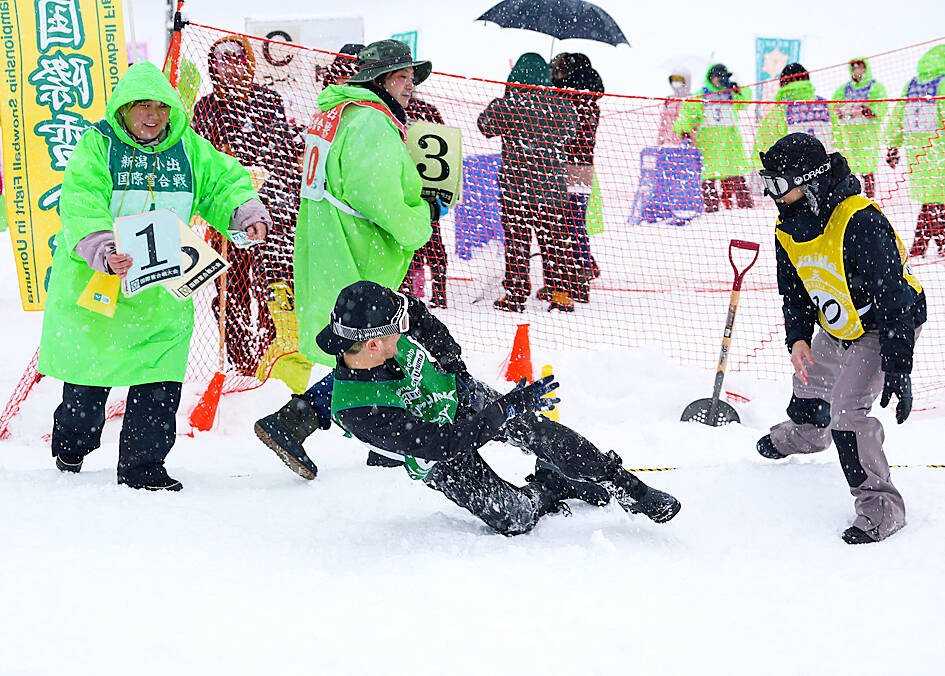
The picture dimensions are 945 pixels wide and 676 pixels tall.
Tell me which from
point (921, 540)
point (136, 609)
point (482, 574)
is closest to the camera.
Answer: point (136, 609)

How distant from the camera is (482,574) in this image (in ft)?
9.61

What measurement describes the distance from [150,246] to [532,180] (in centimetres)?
411

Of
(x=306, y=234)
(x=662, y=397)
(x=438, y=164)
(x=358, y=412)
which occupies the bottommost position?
(x=662, y=397)

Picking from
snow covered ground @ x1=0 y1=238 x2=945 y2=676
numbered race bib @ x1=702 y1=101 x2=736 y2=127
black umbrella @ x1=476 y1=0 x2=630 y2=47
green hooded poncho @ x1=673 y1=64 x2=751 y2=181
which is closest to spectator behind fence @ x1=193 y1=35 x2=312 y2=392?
snow covered ground @ x1=0 y1=238 x2=945 y2=676

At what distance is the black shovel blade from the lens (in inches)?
202

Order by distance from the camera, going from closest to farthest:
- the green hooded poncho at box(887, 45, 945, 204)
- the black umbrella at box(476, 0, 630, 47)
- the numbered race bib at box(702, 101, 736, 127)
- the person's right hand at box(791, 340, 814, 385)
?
the person's right hand at box(791, 340, 814, 385) → the black umbrella at box(476, 0, 630, 47) → the green hooded poncho at box(887, 45, 945, 204) → the numbered race bib at box(702, 101, 736, 127)

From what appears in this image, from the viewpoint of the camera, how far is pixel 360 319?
3020mm

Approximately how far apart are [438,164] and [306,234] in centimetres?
67

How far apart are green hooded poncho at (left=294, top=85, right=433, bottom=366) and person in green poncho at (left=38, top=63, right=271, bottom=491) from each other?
0.88 ft

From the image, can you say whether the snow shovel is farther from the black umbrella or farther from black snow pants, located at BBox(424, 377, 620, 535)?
the black umbrella

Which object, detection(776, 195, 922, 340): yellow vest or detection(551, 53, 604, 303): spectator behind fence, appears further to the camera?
detection(551, 53, 604, 303): spectator behind fence

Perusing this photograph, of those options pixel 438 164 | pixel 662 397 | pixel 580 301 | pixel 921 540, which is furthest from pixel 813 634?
pixel 580 301

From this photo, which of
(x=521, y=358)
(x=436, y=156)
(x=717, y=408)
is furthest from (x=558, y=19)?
(x=436, y=156)

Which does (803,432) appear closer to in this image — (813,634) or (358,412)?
(813,634)
